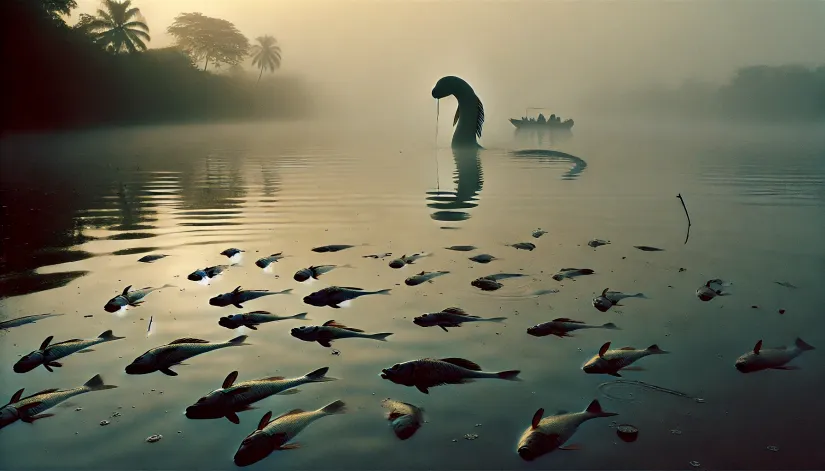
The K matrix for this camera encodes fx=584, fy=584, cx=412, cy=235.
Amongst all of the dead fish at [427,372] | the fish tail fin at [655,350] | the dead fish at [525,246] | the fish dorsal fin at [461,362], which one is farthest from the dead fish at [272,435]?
the dead fish at [525,246]

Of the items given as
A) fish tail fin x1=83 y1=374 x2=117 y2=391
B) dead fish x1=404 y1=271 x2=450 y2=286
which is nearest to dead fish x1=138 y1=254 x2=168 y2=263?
dead fish x1=404 y1=271 x2=450 y2=286

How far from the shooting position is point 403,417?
370 cm

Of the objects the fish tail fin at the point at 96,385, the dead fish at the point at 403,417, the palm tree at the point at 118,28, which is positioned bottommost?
the dead fish at the point at 403,417

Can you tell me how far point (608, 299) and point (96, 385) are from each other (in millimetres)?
4498

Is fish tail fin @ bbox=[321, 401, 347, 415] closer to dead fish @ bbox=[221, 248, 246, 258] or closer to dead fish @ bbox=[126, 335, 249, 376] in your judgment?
dead fish @ bbox=[126, 335, 249, 376]

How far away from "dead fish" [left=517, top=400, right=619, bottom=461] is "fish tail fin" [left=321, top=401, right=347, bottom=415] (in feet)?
3.85

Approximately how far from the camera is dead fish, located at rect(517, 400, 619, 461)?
131 inches

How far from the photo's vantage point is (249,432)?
3.63m

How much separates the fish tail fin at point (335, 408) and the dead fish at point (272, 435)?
20 mm

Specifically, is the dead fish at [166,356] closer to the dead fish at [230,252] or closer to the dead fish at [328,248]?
the dead fish at [230,252]

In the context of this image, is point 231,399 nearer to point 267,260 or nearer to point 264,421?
point 264,421

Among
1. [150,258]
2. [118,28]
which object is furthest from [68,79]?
[150,258]

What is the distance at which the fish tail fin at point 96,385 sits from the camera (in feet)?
13.7

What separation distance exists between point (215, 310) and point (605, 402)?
3.81 m
